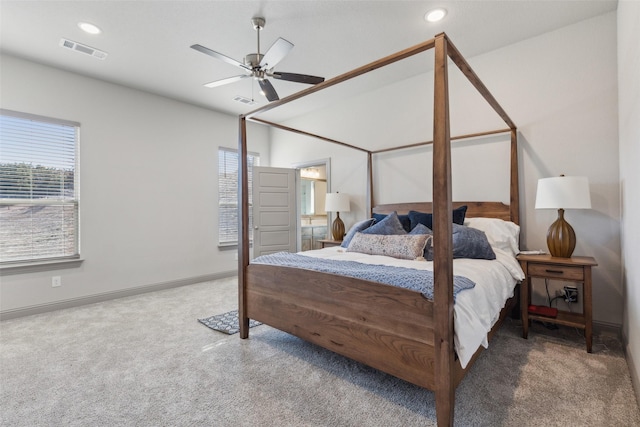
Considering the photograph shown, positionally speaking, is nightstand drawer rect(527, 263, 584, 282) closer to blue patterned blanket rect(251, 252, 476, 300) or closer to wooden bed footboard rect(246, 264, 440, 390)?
blue patterned blanket rect(251, 252, 476, 300)

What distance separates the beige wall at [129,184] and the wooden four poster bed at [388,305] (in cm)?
236

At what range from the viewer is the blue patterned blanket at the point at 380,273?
1.60 meters

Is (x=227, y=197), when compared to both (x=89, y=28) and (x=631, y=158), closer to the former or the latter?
(x=89, y=28)

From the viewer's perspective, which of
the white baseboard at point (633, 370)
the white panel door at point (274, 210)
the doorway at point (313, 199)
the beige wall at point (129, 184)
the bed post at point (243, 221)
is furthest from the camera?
the doorway at point (313, 199)

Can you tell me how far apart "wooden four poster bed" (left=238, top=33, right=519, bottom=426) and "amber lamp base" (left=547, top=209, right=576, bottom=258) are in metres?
0.72

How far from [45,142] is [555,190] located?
5231mm

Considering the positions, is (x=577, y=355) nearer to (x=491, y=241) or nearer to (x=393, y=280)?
(x=491, y=241)

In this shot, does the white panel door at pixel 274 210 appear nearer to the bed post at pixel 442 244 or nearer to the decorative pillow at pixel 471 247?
the decorative pillow at pixel 471 247

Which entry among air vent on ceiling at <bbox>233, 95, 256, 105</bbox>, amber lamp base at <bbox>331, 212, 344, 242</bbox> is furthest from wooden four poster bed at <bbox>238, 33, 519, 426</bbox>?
air vent on ceiling at <bbox>233, 95, 256, 105</bbox>

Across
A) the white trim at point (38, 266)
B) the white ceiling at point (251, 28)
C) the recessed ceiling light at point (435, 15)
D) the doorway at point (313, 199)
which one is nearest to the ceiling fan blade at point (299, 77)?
the white ceiling at point (251, 28)

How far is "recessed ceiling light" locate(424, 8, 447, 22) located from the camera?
255 centimetres

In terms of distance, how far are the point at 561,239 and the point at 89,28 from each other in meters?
4.58

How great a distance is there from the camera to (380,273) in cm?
182

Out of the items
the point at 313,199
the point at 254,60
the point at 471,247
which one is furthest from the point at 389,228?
the point at 313,199
